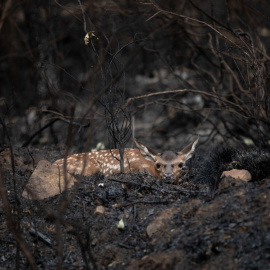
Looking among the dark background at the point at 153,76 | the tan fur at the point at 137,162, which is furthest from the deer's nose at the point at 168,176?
the dark background at the point at 153,76

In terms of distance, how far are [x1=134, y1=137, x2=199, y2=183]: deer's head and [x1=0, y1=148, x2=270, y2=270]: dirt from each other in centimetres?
110

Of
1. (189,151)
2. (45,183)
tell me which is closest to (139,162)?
(189,151)

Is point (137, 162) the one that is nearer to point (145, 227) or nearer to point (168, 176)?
point (168, 176)

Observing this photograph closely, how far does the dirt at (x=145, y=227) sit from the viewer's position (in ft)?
14.7

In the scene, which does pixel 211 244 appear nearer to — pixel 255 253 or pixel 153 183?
pixel 255 253

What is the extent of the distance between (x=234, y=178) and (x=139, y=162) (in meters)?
2.82

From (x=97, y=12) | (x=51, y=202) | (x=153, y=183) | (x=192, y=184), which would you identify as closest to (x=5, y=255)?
(x=51, y=202)

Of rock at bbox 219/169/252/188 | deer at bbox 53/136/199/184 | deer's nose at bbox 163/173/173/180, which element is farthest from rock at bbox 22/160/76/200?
rock at bbox 219/169/252/188

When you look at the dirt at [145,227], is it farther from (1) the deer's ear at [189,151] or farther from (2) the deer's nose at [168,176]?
(1) the deer's ear at [189,151]

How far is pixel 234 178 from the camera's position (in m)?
5.98

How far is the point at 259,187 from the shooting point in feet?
17.7

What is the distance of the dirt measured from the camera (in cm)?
448

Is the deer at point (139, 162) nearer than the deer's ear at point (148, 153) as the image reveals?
Yes

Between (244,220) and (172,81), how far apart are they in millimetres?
10590
